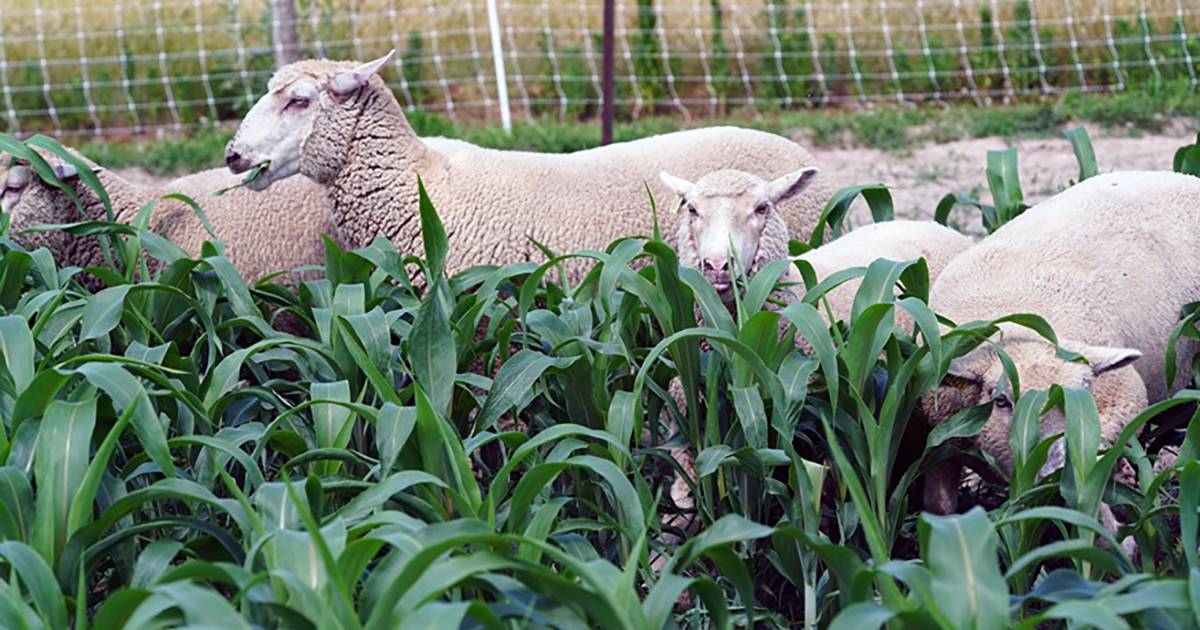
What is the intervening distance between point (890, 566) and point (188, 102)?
29.9 ft

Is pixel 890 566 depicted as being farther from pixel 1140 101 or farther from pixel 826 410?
pixel 1140 101

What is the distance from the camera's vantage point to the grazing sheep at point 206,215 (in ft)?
13.8

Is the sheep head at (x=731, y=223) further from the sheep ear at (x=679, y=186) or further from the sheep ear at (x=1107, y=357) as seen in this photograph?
the sheep ear at (x=1107, y=357)

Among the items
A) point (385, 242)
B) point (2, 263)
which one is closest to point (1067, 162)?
point (385, 242)

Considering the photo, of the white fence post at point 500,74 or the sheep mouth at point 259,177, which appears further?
the white fence post at point 500,74

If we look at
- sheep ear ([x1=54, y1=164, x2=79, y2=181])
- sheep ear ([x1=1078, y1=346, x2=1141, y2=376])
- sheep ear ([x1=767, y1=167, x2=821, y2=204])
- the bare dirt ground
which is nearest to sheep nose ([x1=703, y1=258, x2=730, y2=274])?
sheep ear ([x1=767, y1=167, x2=821, y2=204])

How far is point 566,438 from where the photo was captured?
2688mm

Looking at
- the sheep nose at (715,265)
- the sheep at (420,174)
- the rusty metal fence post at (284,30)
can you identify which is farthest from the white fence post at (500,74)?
the sheep nose at (715,265)

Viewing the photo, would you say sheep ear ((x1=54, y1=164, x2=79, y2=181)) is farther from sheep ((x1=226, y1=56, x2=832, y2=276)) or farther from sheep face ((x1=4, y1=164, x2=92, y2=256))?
sheep ((x1=226, y1=56, x2=832, y2=276))

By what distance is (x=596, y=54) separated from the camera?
10406mm

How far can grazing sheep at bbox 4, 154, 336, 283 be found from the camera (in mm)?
4203

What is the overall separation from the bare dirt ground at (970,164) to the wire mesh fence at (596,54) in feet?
6.05

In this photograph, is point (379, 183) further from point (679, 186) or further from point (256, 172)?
point (679, 186)

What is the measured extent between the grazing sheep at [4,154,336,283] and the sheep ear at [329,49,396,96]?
1.47ft
